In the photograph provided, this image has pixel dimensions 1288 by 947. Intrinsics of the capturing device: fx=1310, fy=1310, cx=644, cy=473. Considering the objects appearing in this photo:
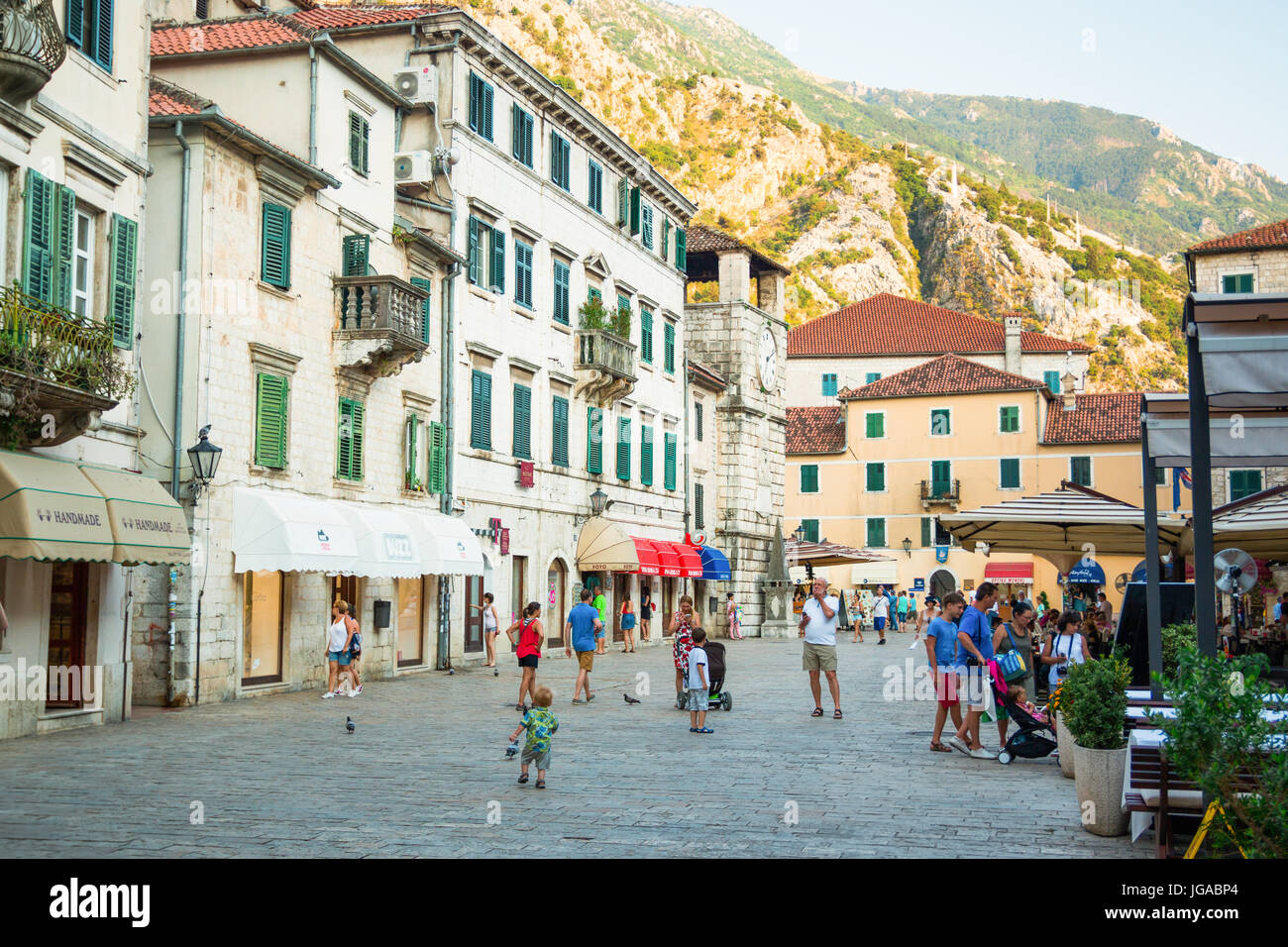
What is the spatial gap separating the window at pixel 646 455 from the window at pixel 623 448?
4.57ft

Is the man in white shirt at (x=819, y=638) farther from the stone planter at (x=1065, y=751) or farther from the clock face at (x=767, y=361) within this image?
the clock face at (x=767, y=361)

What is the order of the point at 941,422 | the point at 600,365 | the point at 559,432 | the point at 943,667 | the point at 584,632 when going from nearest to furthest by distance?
the point at 943,667
the point at 584,632
the point at 559,432
the point at 600,365
the point at 941,422

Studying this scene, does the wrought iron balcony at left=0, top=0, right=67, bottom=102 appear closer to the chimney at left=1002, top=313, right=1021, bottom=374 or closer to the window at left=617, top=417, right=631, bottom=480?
the window at left=617, top=417, right=631, bottom=480

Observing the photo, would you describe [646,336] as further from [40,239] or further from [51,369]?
[51,369]

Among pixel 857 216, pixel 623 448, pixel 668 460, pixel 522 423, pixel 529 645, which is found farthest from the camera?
pixel 857 216

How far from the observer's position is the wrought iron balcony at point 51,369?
45.1 ft

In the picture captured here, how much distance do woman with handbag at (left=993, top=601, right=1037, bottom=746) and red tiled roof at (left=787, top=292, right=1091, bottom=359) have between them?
62314 millimetres

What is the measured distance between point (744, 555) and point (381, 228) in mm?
26131

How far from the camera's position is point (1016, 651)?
1472 cm

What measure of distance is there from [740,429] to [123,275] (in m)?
33.0

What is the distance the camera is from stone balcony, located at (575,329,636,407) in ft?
115

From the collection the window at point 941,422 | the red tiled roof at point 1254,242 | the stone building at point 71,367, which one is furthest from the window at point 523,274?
the window at point 941,422

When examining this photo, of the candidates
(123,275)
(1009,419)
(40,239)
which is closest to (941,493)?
Result: (1009,419)
